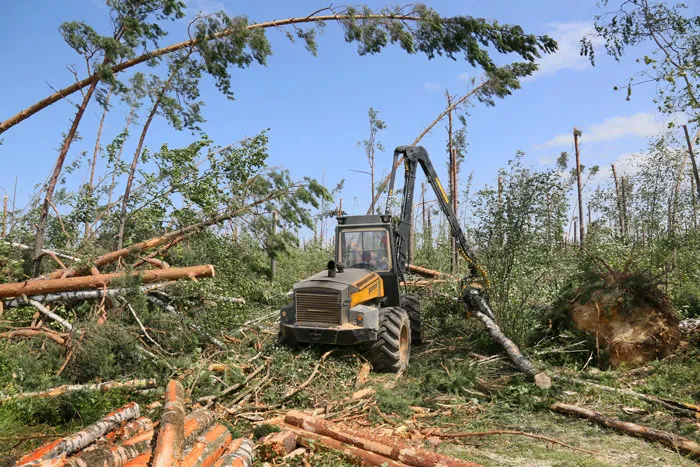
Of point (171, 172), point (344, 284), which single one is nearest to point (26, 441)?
point (344, 284)

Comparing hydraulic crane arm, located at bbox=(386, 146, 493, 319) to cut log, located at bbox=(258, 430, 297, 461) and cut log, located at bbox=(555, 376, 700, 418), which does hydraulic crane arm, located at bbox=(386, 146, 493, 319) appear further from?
cut log, located at bbox=(258, 430, 297, 461)

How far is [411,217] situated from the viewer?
9.71m

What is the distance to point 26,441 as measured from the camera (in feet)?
16.7

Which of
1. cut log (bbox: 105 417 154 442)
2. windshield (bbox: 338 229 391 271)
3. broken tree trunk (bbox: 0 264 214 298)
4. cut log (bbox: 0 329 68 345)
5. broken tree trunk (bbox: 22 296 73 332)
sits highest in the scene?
windshield (bbox: 338 229 391 271)

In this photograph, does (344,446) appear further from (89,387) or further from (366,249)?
(366,249)

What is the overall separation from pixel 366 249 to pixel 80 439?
16.9 ft

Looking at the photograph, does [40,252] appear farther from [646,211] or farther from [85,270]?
[646,211]

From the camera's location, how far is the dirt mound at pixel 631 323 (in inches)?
295

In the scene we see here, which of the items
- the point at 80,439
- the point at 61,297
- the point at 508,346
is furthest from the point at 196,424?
the point at 508,346

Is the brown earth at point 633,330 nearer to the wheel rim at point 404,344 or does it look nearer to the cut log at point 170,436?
the wheel rim at point 404,344

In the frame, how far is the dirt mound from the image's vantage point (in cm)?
748

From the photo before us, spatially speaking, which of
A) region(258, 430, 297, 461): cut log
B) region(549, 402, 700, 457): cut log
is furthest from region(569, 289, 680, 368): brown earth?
region(258, 430, 297, 461): cut log

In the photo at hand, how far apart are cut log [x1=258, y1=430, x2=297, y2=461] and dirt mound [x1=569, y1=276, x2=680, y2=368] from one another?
518 centimetres

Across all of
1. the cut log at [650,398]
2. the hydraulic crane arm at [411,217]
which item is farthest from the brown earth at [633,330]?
the hydraulic crane arm at [411,217]
